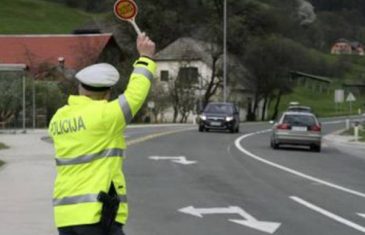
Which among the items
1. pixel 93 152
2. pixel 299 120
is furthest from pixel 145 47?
pixel 299 120

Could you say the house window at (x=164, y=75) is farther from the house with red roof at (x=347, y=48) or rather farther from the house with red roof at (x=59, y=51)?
the house with red roof at (x=347, y=48)

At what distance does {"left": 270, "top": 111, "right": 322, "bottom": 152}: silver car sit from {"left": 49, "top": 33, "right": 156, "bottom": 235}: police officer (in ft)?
82.8

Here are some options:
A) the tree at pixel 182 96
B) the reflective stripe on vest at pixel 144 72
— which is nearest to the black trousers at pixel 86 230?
the reflective stripe on vest at pixel 144 72

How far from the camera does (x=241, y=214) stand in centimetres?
1227

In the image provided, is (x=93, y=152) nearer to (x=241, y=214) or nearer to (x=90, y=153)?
(x=90, y=153)

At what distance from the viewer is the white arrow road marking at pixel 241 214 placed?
1107 cm

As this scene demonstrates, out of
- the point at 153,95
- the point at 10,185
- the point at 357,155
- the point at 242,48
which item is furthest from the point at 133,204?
the point at 242,48

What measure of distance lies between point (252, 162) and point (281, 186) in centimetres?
650

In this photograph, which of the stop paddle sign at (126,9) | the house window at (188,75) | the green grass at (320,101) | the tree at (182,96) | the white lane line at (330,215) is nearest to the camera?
the stop paddle sign at (126,9)

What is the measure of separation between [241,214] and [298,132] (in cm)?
1822

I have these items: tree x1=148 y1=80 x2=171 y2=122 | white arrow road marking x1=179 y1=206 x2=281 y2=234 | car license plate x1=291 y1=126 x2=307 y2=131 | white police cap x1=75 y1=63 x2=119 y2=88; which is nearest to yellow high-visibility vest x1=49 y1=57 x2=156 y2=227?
white police cap x1=75 y1=63 x2=119 y2=88

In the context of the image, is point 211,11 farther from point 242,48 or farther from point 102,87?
point 102,87

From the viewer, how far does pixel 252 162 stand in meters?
23.0

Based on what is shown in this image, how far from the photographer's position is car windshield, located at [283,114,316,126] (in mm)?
30344
